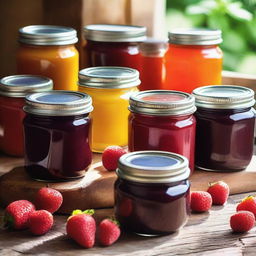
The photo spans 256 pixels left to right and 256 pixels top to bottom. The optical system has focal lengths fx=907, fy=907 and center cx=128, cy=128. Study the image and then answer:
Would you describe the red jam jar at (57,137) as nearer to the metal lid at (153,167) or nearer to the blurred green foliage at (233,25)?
the metal lid at (153,167)

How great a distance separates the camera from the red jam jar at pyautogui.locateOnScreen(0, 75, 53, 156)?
7.39 ft

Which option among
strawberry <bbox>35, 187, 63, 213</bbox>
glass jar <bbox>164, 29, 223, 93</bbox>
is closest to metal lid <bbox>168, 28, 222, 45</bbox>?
glass jar <bbox>164, 29, 223, 93</bbox>

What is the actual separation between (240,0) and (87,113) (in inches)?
60.2

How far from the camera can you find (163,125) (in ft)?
6.75

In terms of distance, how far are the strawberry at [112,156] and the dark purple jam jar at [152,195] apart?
17 cm

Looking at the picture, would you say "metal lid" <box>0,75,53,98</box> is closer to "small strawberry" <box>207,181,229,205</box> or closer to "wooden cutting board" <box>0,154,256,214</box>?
"wooden cutting board" <box>0,154,256,214</box>

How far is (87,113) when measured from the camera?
6.86 feet

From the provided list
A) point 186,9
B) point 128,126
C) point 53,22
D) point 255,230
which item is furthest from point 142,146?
point 186,9

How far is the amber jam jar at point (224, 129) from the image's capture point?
2148mm

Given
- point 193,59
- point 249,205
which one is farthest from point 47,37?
point 249,205

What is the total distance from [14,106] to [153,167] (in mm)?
540

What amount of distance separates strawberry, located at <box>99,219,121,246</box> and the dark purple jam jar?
4cm

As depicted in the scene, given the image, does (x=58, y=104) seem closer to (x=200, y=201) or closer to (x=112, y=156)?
(x=112, y=156)

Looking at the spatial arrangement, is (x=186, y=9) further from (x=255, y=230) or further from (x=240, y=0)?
(x=255, y=230)
